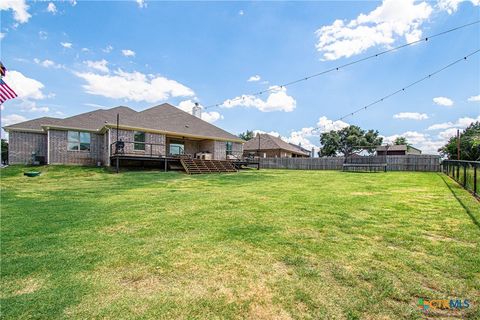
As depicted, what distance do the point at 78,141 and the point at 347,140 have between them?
1491 inches

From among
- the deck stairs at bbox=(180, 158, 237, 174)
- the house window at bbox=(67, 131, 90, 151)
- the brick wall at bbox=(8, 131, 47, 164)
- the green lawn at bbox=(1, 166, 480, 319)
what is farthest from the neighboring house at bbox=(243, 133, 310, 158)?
the green lawn at bbox=(1, 166, 480, 319)

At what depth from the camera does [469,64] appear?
993 cm

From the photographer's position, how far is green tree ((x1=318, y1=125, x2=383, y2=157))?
39750mm

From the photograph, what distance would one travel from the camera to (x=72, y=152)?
16141 millimetres

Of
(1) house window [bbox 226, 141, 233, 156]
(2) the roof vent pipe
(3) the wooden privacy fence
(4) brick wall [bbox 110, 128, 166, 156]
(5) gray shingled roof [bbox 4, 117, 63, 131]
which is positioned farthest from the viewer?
(2) the roof vent pipe

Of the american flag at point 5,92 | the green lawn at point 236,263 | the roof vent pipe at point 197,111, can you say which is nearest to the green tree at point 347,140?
the roof vent pipe at point 197,111

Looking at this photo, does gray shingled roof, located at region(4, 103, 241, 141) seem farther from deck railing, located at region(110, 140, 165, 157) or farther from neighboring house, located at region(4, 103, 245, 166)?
deck railing, located at region(110, 140, 165, 157)

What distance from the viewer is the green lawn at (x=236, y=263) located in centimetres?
177

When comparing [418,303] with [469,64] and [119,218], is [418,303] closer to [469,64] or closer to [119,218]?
[119,218]

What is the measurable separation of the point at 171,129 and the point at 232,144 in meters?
5.99

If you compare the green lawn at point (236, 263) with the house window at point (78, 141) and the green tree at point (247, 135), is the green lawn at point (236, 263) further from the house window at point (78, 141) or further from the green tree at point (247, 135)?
the green tree at point (247, 135)

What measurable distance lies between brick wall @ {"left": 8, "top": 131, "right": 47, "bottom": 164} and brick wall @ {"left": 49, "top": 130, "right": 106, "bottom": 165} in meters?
4.71

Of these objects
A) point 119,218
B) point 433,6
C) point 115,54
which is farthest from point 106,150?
point 433,6

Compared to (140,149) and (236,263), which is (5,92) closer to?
(236,263)
